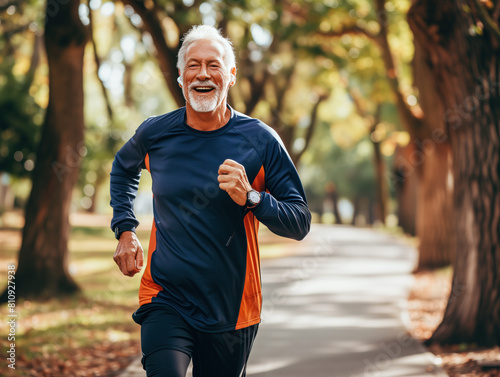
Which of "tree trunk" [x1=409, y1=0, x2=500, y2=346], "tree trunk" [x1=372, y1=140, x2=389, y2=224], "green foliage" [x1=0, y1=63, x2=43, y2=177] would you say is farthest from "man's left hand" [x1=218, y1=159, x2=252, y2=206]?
"tree trunk" [x1=372, y1=140, x2=389, y2=224]

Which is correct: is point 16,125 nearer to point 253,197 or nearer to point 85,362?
point 85,362

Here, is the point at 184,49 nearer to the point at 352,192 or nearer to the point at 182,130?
the point at 182,130

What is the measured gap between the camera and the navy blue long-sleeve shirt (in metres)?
3.39

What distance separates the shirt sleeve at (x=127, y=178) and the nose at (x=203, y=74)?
39 cm

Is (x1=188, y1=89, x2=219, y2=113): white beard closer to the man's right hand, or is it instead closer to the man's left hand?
the man's left hand

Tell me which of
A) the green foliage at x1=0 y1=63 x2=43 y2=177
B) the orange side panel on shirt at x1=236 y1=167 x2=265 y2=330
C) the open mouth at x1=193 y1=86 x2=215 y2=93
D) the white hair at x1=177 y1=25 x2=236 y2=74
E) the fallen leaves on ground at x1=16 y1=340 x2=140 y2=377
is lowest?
the fallen leaves on ground at x1=16 y1=340 x2=140 y2=377

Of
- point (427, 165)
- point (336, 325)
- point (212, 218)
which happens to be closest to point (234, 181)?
point (212, 218)

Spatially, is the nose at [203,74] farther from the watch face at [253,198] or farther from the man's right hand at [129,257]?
the man's right hand at [129,257]

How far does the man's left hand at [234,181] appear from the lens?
3205 mm

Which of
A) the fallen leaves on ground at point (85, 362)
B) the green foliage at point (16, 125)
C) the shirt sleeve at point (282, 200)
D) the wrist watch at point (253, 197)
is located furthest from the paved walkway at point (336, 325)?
the green foliage at point (16, 125)

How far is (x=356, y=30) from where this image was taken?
18188mm

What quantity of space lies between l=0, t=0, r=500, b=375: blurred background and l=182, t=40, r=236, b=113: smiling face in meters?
3.75

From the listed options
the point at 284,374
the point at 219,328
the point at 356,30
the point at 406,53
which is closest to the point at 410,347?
the point at 284,374

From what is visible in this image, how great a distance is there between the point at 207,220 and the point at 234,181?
0.31m
